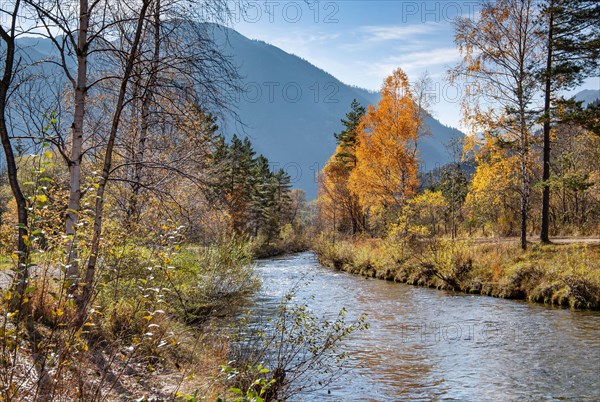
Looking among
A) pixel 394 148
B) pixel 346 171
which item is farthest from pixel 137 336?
pixel 346 171

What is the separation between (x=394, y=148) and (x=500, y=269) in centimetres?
980

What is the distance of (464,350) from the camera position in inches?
402

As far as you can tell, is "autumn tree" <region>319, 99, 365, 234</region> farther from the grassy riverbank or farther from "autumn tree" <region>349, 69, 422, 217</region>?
the grassy riverbank

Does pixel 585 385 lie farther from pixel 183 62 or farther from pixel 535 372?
Answer: pixel 183 62

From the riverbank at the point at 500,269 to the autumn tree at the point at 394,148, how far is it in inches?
144

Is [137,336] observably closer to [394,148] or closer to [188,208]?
[188,208]

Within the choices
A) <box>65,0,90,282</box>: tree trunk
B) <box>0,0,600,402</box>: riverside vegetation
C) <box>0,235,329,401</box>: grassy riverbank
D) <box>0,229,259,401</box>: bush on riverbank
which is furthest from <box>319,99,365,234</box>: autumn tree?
<box>65,0,90,282</box>: tree trunk

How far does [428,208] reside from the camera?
82.1ft

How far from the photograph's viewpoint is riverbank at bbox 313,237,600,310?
14.9 metres

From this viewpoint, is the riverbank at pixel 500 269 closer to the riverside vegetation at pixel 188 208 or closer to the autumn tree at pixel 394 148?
the riverside vegetation at pixel 188 208

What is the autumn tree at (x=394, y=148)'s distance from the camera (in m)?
26.0

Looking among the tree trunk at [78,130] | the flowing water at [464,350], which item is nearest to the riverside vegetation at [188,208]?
the tree trunk at [78,130]

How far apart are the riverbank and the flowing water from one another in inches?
33.4

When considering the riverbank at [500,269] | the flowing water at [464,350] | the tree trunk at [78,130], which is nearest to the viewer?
the tree trunk at [78,130]
